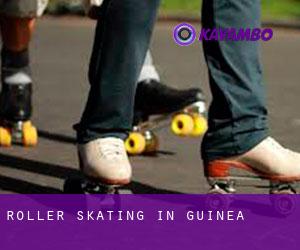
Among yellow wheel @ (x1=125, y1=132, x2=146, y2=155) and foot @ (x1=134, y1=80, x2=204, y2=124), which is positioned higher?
foot @ (x1=134, y1=80, x2=204, y2=124)

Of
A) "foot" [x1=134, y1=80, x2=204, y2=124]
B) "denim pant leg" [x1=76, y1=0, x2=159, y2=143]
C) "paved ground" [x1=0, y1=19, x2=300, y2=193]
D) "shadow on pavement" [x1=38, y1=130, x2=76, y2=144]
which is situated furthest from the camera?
"shadow on pavement" [x1=38, y1=130, x2=76, y2=144]

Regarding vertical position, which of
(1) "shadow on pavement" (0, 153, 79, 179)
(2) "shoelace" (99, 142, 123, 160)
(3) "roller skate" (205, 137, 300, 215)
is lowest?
(1) "shadow on pavement" (0, 153, 79, 179)

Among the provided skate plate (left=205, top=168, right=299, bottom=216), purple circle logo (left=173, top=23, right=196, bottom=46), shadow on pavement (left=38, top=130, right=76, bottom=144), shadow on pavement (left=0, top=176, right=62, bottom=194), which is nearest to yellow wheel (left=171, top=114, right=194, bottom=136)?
purple circle logo (left=173, top=23, right=196, bottom=46)

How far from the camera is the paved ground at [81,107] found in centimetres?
462

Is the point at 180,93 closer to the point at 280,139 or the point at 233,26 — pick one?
the point at 280,139

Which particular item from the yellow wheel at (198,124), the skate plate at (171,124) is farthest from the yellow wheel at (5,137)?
the yellow wheel at (198,124)

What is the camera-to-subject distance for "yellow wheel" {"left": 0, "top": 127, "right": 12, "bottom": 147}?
5312 millimetres

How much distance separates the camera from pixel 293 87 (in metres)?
7.42

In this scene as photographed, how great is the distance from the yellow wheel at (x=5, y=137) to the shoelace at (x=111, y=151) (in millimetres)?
1491

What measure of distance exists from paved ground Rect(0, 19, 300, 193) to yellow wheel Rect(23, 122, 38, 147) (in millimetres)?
56

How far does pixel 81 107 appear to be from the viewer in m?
6.49

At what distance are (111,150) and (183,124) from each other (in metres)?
1.25

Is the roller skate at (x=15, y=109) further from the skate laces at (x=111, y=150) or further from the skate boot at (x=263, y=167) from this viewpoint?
the skate boot at (x=263, y=167)

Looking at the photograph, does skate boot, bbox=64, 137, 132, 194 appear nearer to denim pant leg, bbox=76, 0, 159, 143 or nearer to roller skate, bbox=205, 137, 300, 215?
denim pant leg, bbox=76, 0, 159, 143
